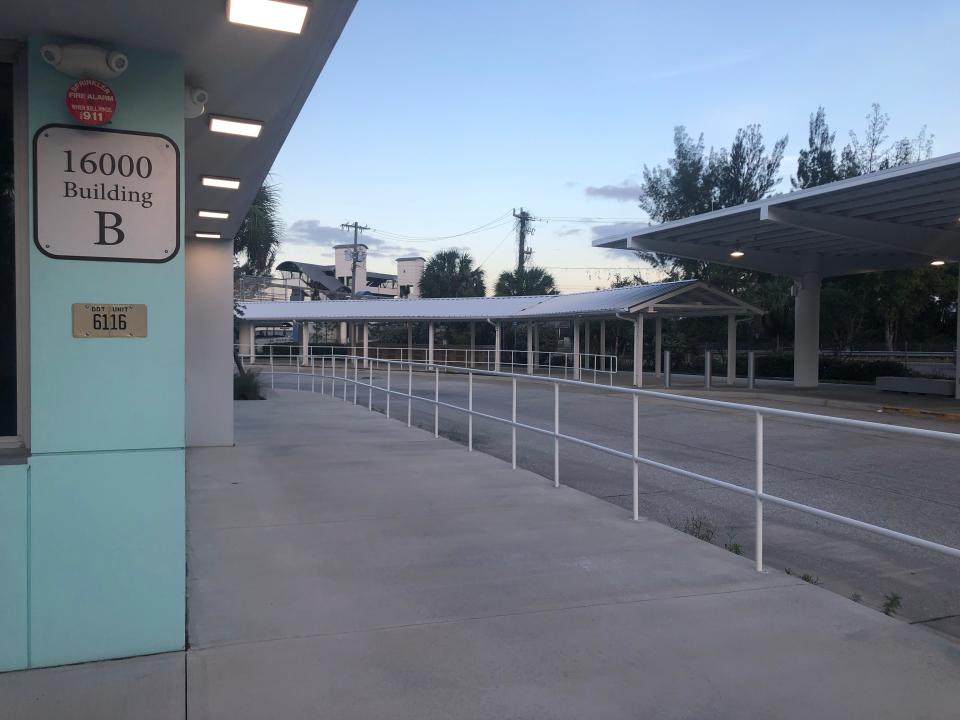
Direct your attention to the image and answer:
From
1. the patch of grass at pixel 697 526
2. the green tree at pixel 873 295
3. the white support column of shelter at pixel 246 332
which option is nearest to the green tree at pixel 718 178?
the green tree at pixel 873 295

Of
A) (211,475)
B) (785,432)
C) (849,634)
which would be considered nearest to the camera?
(849,634)

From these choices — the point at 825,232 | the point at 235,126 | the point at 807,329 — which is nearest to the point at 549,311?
the point at 807,329

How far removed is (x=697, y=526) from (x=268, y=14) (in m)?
5.13

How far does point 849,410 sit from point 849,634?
1579 cm

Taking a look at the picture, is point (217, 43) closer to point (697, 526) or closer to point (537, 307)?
point (697, 526)

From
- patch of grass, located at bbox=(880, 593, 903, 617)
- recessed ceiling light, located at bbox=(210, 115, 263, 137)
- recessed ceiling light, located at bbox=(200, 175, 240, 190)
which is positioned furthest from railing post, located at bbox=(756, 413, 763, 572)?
recessed ceiling light, located at bbox=(200, 175, 240, 190)

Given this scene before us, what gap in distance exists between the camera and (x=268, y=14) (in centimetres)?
371

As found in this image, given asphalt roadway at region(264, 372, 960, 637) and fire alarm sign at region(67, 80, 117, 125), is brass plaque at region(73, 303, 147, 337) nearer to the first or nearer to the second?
fire alarm sign at region(67, 80, 117, 125)

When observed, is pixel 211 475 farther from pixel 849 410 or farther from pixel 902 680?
pixel 849 410

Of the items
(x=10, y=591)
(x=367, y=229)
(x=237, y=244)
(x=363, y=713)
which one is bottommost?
(x=363, y=713)

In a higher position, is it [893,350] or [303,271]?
[303,271]

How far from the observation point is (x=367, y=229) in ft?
196

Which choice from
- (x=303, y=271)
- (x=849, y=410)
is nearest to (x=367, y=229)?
(x=303, y=271)

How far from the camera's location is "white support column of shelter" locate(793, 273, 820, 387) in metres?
24.8
